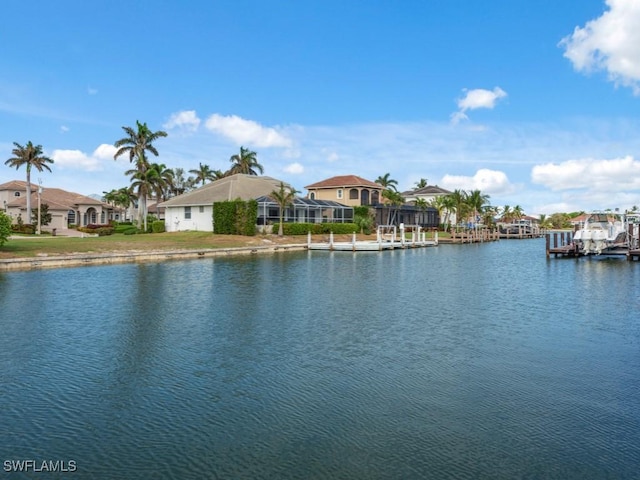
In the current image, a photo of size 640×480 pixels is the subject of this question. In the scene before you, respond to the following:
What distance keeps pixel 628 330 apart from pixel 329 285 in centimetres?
1466

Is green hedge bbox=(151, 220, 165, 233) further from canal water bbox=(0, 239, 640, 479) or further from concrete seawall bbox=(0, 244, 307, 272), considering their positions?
canal water bbox=(0, 239, 640, 479)

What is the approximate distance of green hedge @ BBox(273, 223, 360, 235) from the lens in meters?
61.3

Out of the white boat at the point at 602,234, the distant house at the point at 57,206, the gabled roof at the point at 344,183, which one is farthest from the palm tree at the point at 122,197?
the white boat at the point at 602,234

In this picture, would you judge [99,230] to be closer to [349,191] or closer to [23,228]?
[23,228]

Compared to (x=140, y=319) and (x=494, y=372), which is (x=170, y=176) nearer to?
(x=140, y=319)

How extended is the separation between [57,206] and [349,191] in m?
43.9

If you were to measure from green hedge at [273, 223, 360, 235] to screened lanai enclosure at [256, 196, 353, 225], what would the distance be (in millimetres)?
2331

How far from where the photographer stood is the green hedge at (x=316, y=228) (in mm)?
61281

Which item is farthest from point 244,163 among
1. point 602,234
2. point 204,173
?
point 602,234

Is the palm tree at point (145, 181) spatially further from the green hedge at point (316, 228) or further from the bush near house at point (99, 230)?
the green hedge at point (316, 228)

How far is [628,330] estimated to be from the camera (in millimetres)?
16484

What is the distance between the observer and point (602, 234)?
46531 mm

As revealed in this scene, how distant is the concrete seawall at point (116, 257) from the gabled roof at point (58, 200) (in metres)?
40.6

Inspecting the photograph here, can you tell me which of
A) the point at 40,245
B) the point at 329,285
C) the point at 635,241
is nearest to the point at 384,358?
the point at 329,285
